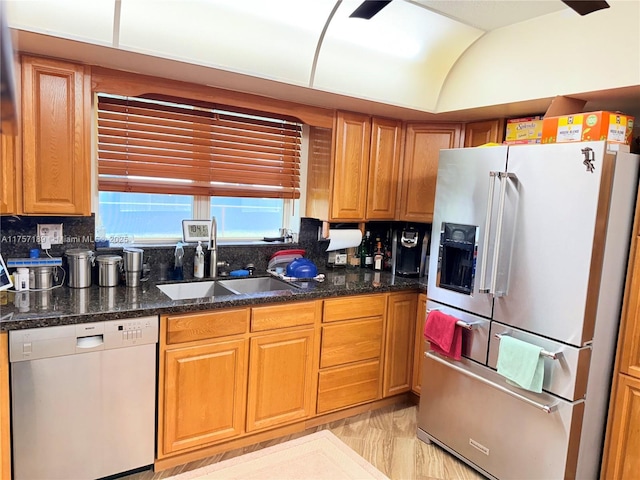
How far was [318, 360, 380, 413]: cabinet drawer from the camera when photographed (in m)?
2.84

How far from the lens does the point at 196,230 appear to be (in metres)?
2.90

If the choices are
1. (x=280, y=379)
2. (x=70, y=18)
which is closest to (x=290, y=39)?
(x=70, y=18)

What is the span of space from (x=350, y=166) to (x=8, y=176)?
6.47ft

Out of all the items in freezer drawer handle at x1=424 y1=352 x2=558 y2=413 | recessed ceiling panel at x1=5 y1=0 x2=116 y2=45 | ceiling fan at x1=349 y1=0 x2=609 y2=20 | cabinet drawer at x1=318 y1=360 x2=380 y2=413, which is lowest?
cabinet drawer at x1=318 y1=360 x2=380 y2=413

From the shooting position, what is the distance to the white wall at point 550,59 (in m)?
2.06

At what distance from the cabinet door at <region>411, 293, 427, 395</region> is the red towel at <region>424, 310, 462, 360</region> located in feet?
1.35

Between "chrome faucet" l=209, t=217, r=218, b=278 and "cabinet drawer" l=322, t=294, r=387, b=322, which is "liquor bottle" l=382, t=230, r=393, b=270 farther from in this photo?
"chrome faucet" l=209, t=217, r=218, b=278

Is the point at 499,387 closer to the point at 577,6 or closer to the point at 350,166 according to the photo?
the point at 350,166

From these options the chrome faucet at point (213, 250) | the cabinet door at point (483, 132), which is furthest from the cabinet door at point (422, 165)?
the chrome faucet at point (213, 250)

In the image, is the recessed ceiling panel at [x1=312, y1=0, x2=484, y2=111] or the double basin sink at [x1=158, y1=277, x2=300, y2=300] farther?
the double basin sink at [x1=158, y1=277, x2=300, y2=300]

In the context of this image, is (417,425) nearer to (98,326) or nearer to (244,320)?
(244,320)

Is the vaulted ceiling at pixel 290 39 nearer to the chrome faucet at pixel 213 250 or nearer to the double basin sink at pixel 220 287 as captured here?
the chrome faucet at pixel 213 250

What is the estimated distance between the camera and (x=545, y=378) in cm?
214

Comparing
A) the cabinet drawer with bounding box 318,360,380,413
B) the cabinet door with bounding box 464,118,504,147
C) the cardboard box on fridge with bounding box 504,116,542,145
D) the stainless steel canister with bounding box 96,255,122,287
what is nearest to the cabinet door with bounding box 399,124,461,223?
the cabinet door with bounding box 464,118,504,147
